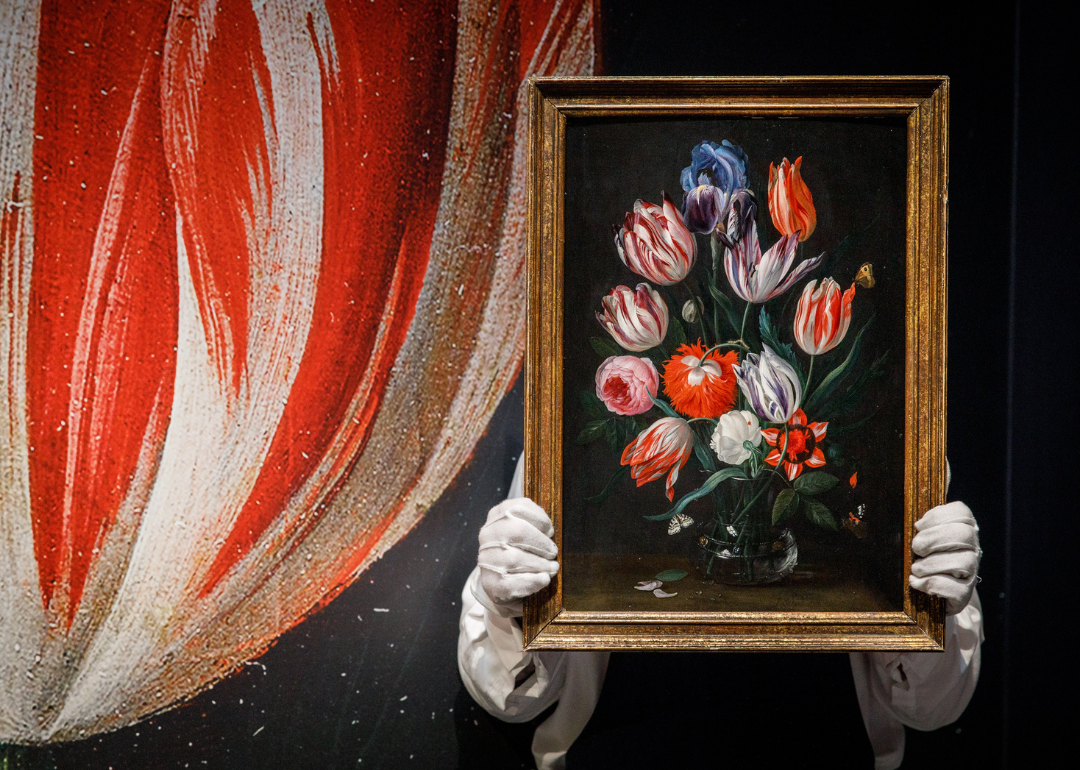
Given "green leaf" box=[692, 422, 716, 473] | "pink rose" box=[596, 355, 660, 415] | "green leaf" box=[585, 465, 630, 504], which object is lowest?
"green leaf" box=[585, 465, 630, 504]

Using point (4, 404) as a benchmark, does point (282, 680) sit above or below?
below

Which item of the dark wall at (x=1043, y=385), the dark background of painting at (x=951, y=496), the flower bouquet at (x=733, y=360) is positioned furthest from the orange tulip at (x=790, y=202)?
the dark wall at (x=1043, y=385)

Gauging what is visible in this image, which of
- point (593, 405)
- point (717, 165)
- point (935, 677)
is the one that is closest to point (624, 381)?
point (593, 405)

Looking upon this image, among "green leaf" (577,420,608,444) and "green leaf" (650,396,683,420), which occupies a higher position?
"green leaf" (650,396,683,420)

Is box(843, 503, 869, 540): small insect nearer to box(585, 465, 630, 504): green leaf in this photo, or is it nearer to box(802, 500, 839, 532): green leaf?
box(802, 500, 839, 532): green leaf

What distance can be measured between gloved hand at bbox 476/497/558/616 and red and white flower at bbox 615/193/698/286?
278mm

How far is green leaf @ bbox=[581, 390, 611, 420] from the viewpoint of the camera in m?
0.82

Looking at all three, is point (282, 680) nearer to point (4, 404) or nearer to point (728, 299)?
point (4, 404)

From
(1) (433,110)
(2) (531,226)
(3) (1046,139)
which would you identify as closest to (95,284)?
(1) (433,110)

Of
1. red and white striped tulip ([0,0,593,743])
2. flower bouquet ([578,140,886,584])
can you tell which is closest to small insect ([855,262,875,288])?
flower bouquet ([578,140,886,584])

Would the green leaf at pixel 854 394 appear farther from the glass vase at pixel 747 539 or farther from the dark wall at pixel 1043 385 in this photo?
the dark wall at pixel 1043 385

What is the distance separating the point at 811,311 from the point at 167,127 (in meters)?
0.89

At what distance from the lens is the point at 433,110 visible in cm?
109

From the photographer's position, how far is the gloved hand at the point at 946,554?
79 cm
